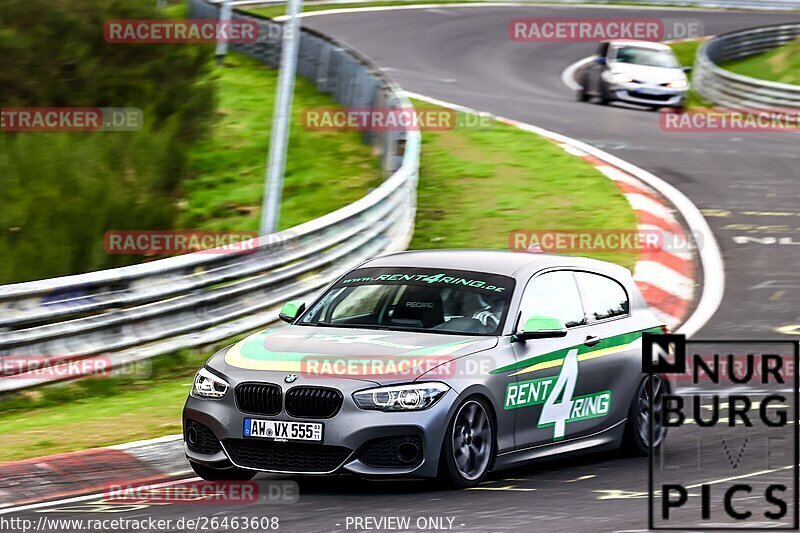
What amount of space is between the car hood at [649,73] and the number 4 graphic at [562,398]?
21447 mm

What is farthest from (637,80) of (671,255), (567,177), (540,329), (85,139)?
(540,329)

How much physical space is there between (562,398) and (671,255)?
8.31m

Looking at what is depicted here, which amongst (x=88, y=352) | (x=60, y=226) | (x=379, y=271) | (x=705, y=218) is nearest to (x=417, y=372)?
(x=379, y=271)

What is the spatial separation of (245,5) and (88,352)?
125 feet

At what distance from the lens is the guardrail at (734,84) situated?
31875 millimetres

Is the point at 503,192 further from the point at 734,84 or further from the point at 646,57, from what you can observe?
the point at 734,84

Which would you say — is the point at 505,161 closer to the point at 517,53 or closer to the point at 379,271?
the point at 379,271

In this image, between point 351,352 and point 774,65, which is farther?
point 774,65

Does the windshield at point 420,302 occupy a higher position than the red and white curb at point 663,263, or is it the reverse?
the windshield at point 420,302

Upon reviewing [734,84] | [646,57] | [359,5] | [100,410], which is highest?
[359,5]

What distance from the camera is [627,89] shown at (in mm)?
Result: 30266

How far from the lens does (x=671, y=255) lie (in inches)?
683

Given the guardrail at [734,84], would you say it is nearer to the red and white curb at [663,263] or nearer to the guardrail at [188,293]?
the red and white curb at [663,263]

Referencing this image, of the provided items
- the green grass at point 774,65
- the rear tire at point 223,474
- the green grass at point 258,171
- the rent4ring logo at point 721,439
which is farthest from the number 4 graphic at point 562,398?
the green grass at point 774,65
